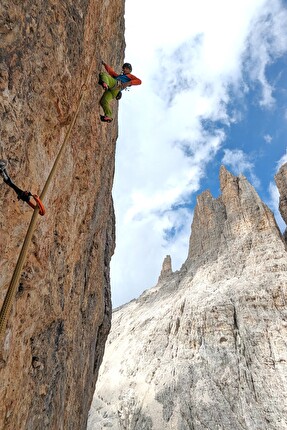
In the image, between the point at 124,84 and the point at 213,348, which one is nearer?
the point at 124,84

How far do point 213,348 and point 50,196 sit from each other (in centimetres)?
3084

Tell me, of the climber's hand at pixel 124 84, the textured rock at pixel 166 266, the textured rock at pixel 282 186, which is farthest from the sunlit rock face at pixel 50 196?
the textured rock at pixel 166 266

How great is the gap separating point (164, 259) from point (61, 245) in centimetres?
6408

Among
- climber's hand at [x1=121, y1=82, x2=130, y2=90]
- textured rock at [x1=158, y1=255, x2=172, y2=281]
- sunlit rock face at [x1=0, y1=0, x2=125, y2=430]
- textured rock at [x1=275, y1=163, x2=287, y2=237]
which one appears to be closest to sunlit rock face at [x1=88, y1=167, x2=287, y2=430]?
textured rock at [x1=275, y1=163, x2=287, y2=237]

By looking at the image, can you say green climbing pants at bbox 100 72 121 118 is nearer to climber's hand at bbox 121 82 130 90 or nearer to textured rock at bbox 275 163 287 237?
climber's hand at bbox 121 82 130 90

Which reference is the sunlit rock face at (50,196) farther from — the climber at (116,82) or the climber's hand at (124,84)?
the climber's hand at (124,84)

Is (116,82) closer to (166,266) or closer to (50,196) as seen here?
(50,196)

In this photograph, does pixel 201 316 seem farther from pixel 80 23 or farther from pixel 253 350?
pixel 80 23

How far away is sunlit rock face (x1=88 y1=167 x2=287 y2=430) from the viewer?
89.8 ft

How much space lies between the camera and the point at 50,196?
649 cm

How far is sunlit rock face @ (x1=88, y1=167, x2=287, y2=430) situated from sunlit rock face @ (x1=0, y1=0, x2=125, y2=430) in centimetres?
2226

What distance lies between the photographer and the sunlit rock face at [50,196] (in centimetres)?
481

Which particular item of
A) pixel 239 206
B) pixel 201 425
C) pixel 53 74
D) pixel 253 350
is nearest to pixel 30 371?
pixel 53 74

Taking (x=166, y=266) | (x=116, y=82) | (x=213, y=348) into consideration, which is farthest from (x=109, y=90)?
A: (x=166, y=266)
